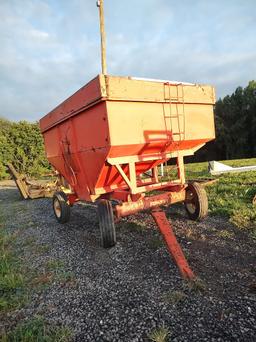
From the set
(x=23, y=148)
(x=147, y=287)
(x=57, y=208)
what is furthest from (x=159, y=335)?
(x=23, y=148)

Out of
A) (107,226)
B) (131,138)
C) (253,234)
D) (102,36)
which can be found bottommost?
(253,234)

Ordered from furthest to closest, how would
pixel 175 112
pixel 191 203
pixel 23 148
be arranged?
pixel 23 148
pixel 191 203
pixel 175 112

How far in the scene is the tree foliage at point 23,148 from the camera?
829 inches

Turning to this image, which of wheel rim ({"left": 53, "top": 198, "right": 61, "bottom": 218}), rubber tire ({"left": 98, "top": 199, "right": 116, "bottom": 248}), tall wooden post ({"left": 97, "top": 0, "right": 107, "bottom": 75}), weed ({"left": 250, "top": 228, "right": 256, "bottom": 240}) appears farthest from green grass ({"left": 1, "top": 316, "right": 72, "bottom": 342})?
tall wooden post ({"left": 97, "top": 0, "right": 107, "bottom": 75})

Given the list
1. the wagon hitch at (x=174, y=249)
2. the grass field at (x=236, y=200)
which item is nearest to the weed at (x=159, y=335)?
the wagon hitch at (x=174, y=249)

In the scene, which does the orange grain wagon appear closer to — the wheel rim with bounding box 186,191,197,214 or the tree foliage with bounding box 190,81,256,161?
the wheel rim with bounding box 186,191,197,214

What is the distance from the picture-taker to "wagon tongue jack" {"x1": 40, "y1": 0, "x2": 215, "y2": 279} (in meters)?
4.29

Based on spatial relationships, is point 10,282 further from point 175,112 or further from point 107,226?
point 175,112

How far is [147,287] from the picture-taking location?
11.1ft

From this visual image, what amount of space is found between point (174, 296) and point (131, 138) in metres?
2.29

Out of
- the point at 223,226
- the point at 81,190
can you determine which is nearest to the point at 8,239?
the point at 81,190

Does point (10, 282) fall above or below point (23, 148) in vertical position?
below

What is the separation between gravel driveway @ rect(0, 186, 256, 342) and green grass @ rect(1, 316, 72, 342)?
0.11m

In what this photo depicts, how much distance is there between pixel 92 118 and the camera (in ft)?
15.4
